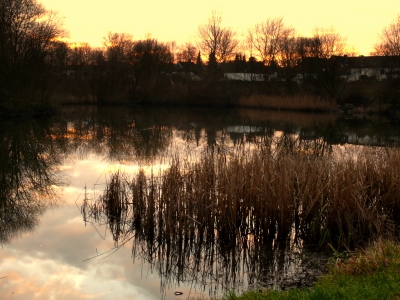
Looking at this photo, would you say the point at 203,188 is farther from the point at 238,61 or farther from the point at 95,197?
the point at 238,61

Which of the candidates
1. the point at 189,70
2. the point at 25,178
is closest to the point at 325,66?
the point at 189,70

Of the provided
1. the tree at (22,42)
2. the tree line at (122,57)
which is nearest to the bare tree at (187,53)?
the tree line at (122,57)

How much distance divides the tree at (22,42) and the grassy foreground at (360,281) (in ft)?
79.4

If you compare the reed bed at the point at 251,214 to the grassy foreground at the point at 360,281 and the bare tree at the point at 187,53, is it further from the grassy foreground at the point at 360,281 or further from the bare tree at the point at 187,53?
the bare tree at the point at 187,53

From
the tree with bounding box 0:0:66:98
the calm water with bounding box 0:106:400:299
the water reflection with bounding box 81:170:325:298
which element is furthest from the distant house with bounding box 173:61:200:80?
the water reflection with bounding box 81:170:325:298

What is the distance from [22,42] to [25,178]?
56.6 ft

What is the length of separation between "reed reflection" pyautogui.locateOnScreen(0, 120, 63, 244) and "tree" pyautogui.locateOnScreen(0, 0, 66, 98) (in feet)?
18.0

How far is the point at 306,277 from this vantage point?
5.80 meters

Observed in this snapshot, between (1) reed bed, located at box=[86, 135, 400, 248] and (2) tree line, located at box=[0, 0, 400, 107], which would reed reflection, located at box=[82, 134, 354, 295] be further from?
(2) tree line, located at box=[0, 0, 400, 107]

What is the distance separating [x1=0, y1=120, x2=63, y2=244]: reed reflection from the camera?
845 centimetres

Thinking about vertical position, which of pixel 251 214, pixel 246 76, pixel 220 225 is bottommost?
pixel 220 225

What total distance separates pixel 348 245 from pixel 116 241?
12.0 ft

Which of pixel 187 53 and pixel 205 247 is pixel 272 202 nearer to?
pixel 205 247

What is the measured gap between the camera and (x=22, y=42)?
26.5 metres
